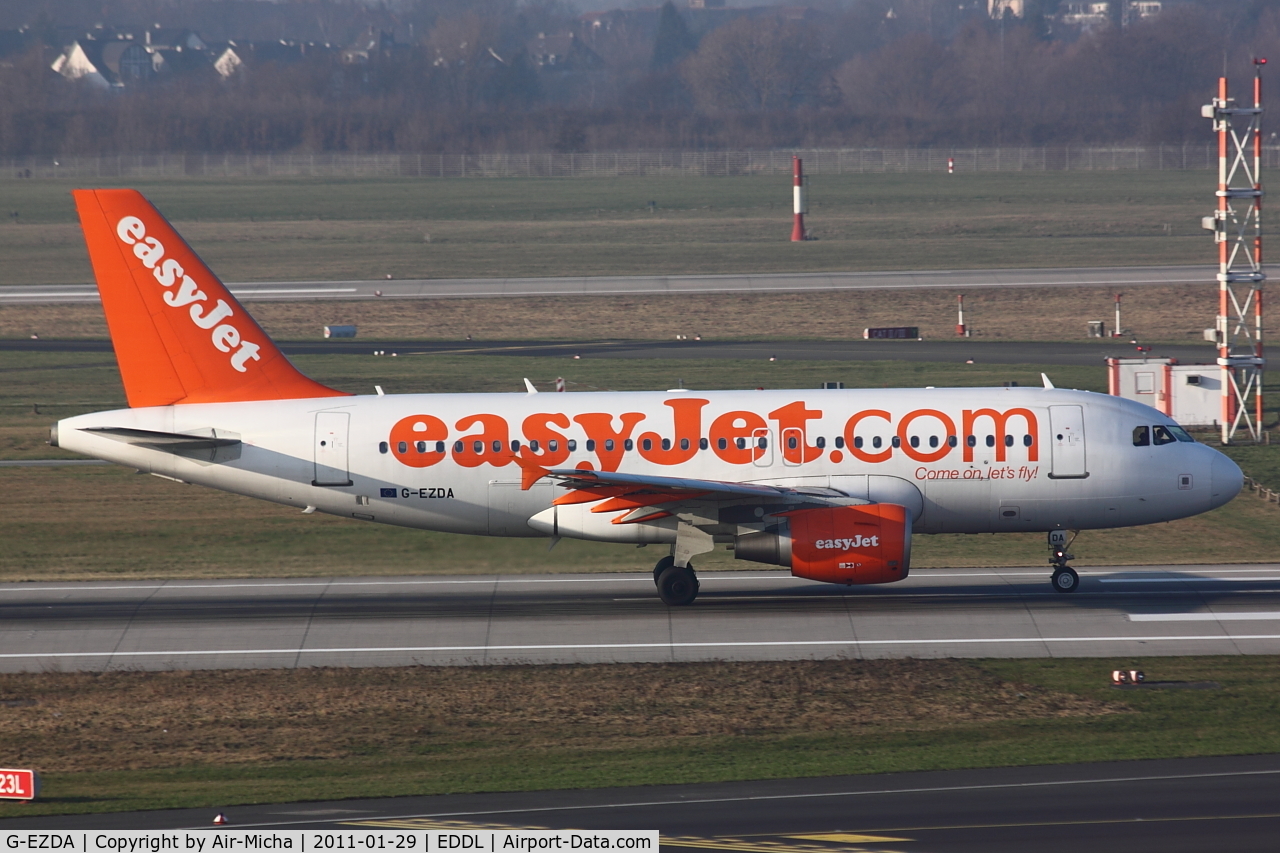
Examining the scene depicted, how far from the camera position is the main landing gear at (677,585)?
34.8 metres

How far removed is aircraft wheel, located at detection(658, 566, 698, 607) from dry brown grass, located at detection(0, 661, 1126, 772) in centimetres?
488

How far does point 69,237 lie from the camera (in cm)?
12656

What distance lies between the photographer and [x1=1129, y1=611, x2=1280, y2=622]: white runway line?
108 feet

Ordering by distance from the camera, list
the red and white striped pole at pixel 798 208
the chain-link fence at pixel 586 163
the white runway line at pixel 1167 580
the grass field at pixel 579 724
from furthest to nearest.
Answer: the chain-link fence at pixel 586 163 → the red and white striped pole at pixel 798 208 → the white runway line at pixel 1167 580 → the grass field at pixel 579 724

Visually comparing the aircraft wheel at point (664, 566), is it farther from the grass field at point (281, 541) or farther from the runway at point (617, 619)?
the grass field at point (281, 541)

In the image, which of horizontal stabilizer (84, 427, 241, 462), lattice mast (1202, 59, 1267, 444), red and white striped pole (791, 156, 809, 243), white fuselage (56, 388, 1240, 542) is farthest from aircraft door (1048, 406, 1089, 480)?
red and white striped pole (791, 156, 809, 243)

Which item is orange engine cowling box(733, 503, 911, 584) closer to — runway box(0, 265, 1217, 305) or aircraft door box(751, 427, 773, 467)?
aircraft door box(751, 427, 773, 467)

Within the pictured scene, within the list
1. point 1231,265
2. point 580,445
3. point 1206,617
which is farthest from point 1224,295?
point 580,445

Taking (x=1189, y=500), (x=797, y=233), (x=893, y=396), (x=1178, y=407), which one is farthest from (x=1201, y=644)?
(x=797, y=233)

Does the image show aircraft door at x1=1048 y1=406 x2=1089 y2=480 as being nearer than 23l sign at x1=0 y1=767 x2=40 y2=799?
No

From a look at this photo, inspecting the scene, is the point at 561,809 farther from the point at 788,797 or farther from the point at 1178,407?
the point at 1178,407

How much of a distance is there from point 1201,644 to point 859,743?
9.91 m

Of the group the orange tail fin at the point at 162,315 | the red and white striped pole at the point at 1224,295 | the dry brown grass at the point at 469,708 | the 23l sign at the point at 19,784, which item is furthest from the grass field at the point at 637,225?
the 23l sign at the point at 19,784

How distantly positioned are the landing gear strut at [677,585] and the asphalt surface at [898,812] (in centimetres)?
1160
